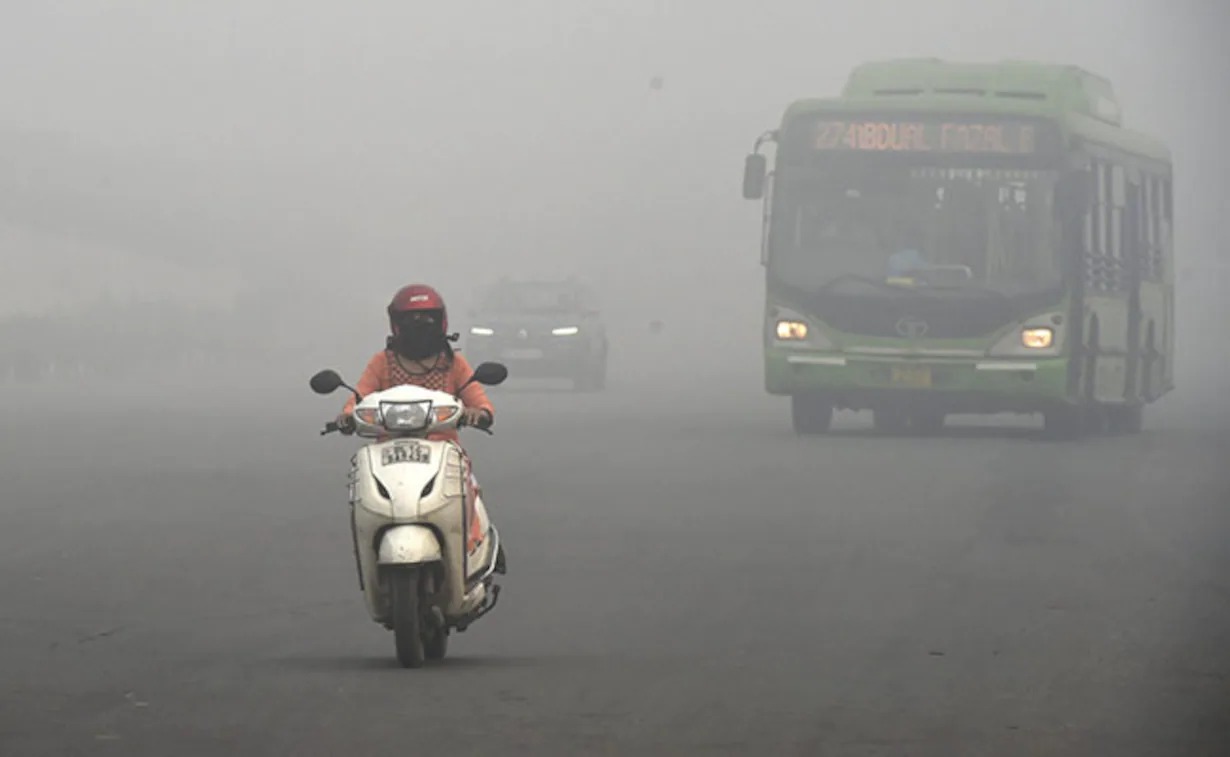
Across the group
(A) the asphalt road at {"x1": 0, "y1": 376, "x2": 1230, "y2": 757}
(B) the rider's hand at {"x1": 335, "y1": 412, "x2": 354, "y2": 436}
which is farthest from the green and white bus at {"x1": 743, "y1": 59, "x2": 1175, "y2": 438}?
(B) the rider's hand at {"x1": 335, "y1": 412, "x2": 354, "y2": 436}

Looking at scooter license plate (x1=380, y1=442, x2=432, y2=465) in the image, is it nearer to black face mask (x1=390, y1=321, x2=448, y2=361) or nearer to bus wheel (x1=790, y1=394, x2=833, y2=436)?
black face mask (x1=390, y1=321, x2=448, y2=361)

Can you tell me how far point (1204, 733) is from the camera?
28.0 ft

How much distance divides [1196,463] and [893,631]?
1442 cm

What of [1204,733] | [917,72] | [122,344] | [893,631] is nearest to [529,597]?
[893,631]

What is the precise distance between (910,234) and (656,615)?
1630 cm

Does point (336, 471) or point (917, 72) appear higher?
point (917, 72)

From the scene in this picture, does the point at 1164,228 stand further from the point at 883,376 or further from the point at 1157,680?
the point at 1157,680

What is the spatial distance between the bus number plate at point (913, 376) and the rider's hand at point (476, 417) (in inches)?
681

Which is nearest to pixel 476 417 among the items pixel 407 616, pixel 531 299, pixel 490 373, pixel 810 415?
pixel 490 373

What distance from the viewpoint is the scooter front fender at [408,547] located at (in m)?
9.66

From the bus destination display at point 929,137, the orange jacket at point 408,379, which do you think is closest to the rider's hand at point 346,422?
the orange jacket at point 408,379

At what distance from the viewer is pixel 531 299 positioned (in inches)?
1885

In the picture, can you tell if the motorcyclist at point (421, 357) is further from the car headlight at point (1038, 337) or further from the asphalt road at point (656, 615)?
the car headlight at point (1038, 337)

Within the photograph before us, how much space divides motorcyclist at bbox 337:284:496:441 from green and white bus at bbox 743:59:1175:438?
17068 mm
